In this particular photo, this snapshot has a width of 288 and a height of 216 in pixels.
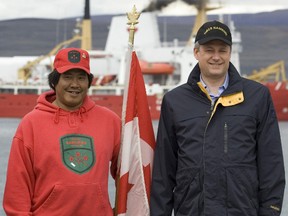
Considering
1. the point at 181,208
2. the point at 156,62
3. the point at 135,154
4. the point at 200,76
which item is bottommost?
the point at 181,208

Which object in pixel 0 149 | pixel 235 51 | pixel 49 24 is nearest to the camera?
pixel 0 149

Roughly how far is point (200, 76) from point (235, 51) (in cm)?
3267

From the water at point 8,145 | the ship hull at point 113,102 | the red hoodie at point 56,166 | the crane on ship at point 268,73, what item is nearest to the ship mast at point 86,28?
the ship hull at point 113,102

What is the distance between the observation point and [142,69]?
3553 centimetres

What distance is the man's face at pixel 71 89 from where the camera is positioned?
145 inches

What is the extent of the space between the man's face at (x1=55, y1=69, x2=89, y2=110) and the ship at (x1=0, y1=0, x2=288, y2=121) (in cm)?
3070

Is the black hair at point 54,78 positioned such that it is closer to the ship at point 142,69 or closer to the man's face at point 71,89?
the man's face at point 71,89

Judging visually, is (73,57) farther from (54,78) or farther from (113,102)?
(113,102)

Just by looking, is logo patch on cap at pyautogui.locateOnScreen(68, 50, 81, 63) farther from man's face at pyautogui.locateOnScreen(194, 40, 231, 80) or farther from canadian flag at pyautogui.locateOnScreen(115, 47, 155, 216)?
man's face at pyautogui.locateOnScreen(194, 40, 231, 80)

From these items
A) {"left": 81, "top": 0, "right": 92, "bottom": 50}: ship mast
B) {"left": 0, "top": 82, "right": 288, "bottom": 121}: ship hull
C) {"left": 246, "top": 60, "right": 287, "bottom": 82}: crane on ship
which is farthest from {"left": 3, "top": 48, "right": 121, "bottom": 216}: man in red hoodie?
{"left": 81, "top": 0, "right": 92, "bottom": 50}: ship mast

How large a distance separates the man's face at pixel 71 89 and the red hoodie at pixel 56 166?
42mm

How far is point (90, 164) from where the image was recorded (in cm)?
365

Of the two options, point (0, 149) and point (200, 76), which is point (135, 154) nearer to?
point (200, 76)

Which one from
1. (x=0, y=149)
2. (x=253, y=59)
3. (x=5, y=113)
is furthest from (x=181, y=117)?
(x=253, y=59)
